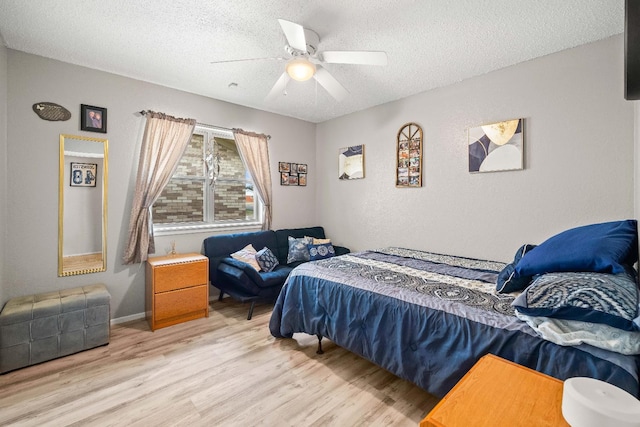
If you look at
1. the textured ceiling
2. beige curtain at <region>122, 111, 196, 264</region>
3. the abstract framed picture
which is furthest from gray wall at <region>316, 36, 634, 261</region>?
beige curtain at <region>122, 111, 196, 264</region>

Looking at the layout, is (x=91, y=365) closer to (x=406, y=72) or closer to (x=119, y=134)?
(x=119, y=134)

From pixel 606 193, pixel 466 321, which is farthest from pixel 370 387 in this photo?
pixel 606 193

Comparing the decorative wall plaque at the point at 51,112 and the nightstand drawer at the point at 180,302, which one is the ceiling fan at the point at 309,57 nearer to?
the decorative wall plaque at the point at 51,112

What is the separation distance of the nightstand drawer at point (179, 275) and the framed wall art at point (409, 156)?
2.68 meters

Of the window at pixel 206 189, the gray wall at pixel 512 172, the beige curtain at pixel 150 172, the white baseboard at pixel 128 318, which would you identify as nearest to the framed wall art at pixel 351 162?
the gray wall at pixel 512 172

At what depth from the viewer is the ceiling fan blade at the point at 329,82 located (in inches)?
94.8

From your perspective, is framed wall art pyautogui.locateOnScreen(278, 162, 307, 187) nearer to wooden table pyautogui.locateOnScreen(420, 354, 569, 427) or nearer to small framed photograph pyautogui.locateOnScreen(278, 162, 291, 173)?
small framed photograph pyautogui.locateOnScreen(278, 162, 291, 173)

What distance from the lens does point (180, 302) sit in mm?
3078

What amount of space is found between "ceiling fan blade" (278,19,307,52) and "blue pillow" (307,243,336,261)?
101 inches

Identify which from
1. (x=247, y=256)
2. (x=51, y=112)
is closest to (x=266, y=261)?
(x=247, y=256)

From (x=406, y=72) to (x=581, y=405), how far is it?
301 centimetres

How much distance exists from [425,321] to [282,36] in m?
2.38

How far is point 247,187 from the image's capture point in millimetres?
4262

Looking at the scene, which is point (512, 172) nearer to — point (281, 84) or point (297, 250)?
point (281, 84)
